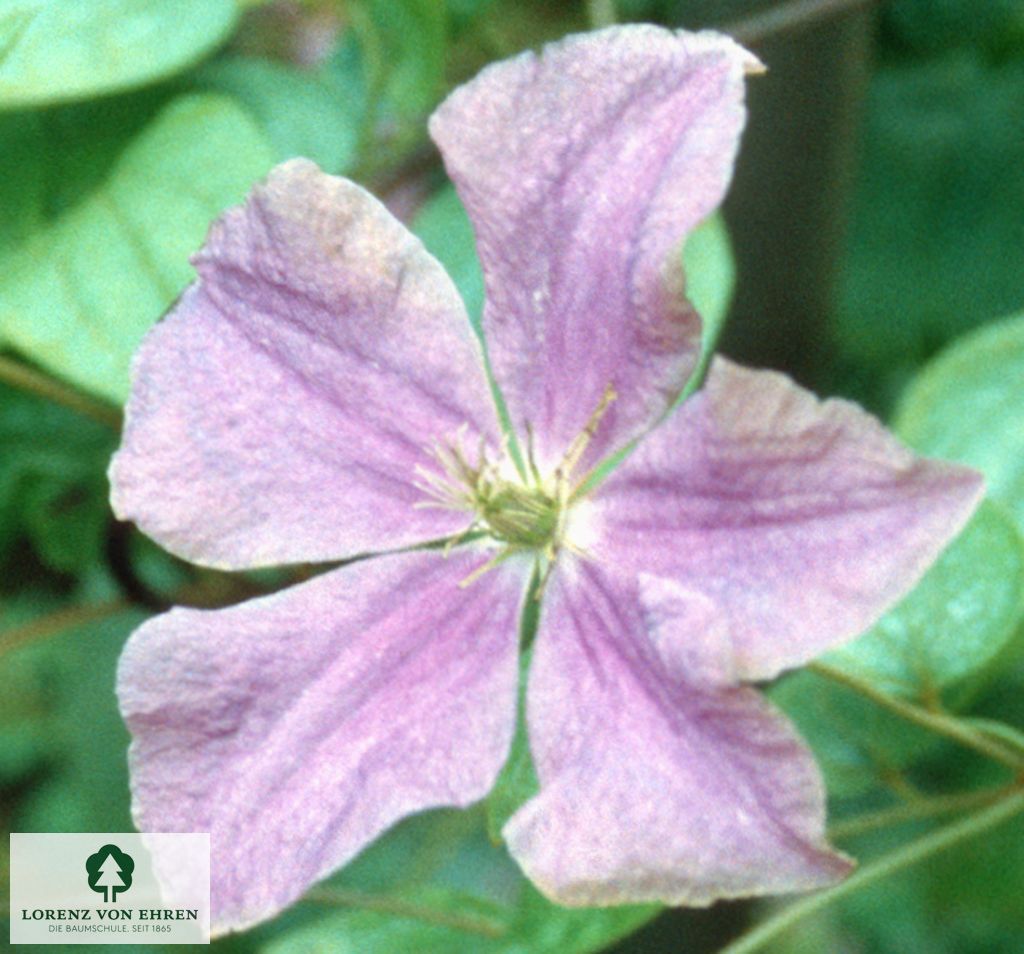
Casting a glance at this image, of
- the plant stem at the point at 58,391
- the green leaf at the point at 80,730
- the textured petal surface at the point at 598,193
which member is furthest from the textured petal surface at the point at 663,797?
the green leaf at the point at 80,730

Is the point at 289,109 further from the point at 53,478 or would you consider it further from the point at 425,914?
the point at 425,914

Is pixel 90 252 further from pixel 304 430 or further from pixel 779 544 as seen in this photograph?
pixel 779 544

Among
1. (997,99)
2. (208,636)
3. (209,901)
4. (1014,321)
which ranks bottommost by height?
(209,901)

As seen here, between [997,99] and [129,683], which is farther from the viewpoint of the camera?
[997,99]

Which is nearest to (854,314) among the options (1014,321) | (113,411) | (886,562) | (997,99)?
(997,99)

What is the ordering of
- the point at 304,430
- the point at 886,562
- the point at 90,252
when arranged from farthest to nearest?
the point at 90,252 < the point at 304,430 < the point at 886,562

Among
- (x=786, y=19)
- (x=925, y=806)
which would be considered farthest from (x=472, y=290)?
(x=925, y=806)

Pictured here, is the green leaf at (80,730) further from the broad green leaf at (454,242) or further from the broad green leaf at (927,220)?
the broad green leaf at (927,220)
